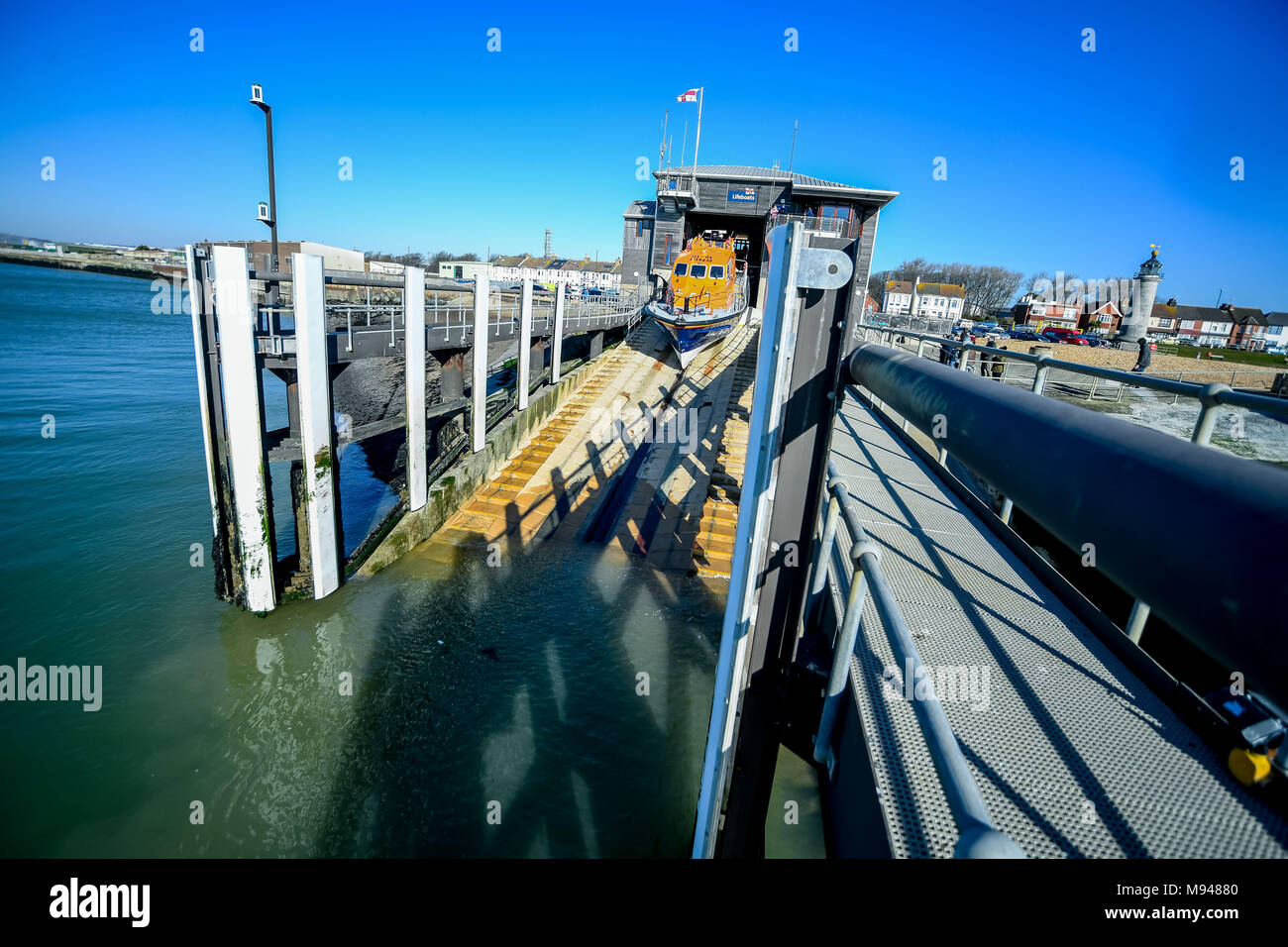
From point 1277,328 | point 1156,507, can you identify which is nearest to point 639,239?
point 1156,507

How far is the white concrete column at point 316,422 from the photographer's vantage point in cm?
734

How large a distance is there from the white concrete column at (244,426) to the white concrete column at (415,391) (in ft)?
7.28

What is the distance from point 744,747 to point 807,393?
142 cm

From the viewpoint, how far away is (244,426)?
727cm

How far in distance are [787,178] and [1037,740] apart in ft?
88.1

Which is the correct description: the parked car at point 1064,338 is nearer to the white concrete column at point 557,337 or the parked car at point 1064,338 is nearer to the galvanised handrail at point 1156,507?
the white concrete column at point 557,337

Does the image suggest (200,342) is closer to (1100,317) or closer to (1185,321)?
(1100,317)

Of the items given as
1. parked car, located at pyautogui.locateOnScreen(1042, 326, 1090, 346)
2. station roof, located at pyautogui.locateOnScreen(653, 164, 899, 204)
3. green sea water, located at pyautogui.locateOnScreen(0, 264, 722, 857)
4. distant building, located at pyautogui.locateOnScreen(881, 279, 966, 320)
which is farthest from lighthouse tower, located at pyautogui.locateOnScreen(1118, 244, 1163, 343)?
distant building, located at pyautogui.locateOnScreen(881, 279, 966, 320)

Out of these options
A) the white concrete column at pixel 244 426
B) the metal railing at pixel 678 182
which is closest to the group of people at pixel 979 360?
the white concrete column at pixel 244 426

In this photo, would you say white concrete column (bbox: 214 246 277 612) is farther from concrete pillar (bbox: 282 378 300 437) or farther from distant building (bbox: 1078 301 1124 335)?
Answer: distant building (bbox: 1078 301 1124 335)

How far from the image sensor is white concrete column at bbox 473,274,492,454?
11.0 metres

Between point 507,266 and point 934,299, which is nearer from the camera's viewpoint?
point 934,299
